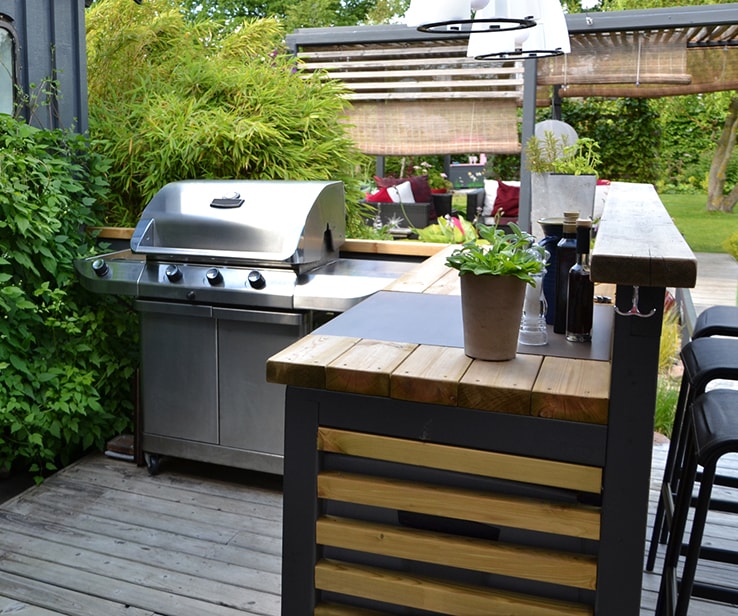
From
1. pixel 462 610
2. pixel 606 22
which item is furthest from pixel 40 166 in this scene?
pixel 606 22

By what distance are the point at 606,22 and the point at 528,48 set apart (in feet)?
8.25

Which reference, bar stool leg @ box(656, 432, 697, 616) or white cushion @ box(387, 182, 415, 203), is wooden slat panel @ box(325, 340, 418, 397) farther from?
white cushion @ box(387, 182, 415, 203)

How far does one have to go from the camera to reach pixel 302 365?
172 centimetres

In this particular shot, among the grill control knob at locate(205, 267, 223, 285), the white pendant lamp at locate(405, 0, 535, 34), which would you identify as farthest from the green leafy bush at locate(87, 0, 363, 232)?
the white pendant lamp at locate(405, 0, 535, 34)

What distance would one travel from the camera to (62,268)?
137 inches

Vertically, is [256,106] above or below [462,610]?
above

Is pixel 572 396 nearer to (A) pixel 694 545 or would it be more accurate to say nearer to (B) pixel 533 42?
(A) pixel 694 545

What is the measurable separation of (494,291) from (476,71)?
3802 millimetres

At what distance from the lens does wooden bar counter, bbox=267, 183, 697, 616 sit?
1.50 meters

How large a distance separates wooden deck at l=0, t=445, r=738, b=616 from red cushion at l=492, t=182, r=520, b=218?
7.86 metres

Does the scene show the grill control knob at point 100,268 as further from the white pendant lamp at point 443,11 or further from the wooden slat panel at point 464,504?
the wooden slat panel at point 464,504

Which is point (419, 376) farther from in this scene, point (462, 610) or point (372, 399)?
point (462, 610)

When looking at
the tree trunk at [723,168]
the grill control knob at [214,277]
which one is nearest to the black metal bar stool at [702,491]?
the grill control knob at [214,277]

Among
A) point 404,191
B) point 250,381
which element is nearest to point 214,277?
point 250,381
